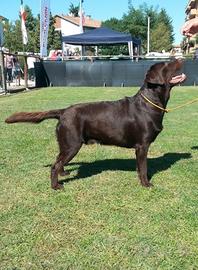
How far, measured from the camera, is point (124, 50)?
194 feet

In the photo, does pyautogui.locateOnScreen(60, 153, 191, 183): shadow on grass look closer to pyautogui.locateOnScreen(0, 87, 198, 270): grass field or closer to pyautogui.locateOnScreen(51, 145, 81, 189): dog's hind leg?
pyautogui.locateOnScreen(0, 87, 198, 270): grass field

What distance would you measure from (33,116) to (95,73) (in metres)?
17.5

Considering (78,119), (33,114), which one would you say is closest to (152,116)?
A: (78,119)

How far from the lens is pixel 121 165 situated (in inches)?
261

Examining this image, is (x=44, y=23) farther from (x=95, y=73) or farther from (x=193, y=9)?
(x=193, y=9)

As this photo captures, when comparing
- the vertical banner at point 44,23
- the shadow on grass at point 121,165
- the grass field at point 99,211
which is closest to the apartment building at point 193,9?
the vertical banner at point 44,23

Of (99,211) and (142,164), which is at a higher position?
(142,164)

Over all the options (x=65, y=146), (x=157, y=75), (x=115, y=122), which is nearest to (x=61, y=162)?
(x=65, y=146)

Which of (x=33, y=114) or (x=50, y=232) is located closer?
(x=50, y=232)

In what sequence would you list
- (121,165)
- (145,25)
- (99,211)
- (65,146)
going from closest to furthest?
(99,211) < (65,146) < (121,165) < (145,25)

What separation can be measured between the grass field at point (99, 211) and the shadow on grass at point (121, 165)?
0.01 meters

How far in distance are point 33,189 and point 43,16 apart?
66.7 ft

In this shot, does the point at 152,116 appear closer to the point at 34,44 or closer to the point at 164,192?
the point at 164,192

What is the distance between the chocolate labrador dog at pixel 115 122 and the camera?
215 inches
